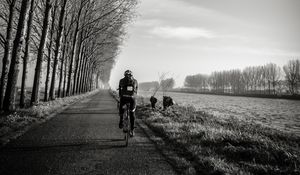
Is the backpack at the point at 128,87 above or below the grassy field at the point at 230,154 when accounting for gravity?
above

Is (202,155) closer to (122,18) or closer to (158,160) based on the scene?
(158,160)

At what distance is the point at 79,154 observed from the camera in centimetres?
606

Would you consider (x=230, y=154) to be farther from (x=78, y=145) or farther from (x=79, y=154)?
(x=78, y=145)

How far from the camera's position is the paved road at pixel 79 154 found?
5004 mm

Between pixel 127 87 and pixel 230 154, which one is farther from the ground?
pixel 127 87

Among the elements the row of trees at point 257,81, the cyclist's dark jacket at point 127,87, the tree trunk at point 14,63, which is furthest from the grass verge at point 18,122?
the row of trees at point 257,81

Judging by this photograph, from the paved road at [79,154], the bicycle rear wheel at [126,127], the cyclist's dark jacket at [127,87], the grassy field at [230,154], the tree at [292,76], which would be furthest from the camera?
the tree at [292,76]

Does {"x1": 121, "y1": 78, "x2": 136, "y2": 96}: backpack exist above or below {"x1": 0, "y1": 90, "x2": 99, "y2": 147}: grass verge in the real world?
above

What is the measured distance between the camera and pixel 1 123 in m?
8.57

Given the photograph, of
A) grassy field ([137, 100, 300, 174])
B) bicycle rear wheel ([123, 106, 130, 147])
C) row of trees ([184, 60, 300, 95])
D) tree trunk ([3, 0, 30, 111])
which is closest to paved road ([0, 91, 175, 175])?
bicycle rear wheel ([123, 106, 130, 147])

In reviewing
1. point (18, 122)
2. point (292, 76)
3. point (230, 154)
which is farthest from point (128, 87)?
point (292, 76)

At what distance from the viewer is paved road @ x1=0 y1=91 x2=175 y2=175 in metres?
5.00

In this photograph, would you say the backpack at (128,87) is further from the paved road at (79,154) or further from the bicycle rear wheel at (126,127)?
the paved road at (79,154)

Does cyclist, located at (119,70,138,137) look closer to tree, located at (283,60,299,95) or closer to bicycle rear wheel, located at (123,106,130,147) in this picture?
bicycle rear wheel, located at (123,106,130,147)
